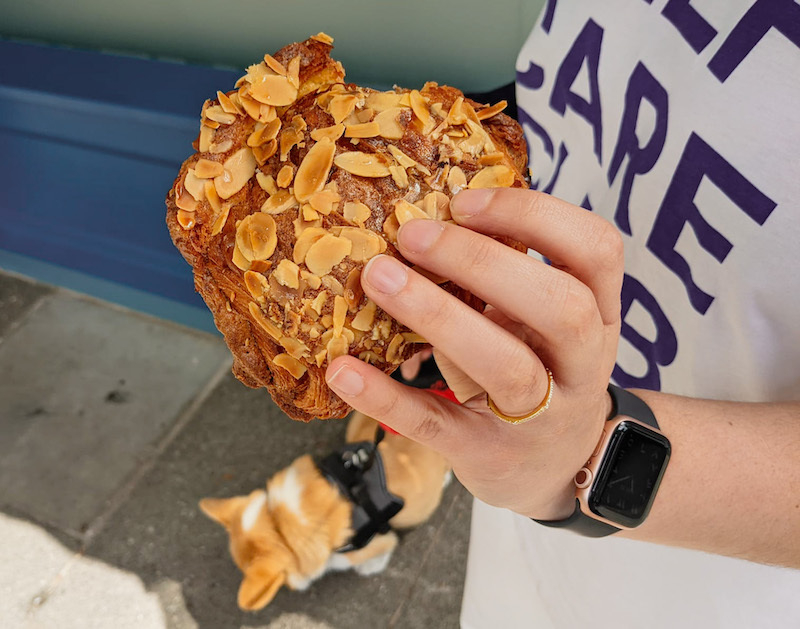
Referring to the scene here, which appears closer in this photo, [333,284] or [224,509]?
[333,284]

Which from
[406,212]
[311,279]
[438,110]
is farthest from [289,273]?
[438,110]

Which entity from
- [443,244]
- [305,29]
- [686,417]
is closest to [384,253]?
[443,244]

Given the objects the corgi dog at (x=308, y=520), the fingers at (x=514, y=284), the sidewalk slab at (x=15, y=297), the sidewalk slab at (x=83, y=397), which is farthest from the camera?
the sidewalk slab at (x=15, y=297)

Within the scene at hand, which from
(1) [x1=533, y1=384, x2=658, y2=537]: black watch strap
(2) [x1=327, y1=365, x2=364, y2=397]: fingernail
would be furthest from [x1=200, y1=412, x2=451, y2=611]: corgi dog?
(2) [x1=327, y1=365, x2=364, y2=397]: fingernail

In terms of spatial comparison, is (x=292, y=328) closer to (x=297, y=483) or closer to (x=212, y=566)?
(x=297, y=483)

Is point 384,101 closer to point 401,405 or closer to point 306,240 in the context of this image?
point 306,240

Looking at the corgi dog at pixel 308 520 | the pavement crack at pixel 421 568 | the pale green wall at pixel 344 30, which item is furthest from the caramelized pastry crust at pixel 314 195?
the pavement crack at pixel 421 568

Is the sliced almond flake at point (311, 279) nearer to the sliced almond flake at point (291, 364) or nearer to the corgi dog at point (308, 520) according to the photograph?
the sliced almond flake at point (291, 364)
